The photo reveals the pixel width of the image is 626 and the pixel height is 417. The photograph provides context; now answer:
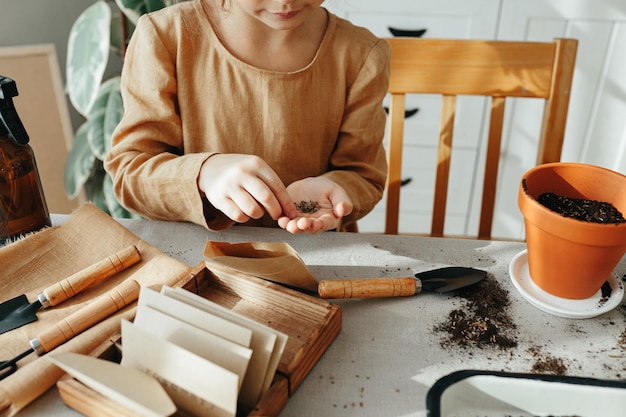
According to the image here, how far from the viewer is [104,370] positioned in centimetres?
49

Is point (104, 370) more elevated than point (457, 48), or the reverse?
point (457, 48)

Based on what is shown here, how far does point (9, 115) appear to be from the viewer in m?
0.71

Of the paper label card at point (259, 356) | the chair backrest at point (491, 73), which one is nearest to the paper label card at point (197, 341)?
the paper label card at point (259, 356)

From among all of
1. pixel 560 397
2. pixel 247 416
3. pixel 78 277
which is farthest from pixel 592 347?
pixel 78 277

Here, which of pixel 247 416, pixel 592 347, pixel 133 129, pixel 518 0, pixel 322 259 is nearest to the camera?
pixel 247 416

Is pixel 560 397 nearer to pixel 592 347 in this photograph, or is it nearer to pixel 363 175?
pixel 592 347

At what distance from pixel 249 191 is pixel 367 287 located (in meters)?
0.21

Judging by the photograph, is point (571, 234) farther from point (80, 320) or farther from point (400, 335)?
point (80, 320)

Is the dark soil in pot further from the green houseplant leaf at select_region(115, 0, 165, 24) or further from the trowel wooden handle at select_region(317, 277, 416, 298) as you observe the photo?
the green houseplant leaf at select_region(115, 0, 165, 24)

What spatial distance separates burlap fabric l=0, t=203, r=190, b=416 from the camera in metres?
0.52

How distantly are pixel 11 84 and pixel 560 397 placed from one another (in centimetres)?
79

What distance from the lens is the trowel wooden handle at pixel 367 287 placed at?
2.15 feet

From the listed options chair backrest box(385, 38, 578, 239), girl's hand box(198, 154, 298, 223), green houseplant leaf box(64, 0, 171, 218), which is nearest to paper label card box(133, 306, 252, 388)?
girl's hand box(198, 154, 298, 223)

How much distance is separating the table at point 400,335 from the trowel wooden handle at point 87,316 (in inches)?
2.4
